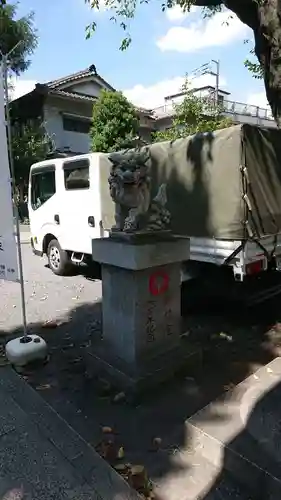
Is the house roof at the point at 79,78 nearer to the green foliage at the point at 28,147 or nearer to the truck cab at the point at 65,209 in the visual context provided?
the green foliage at the point at 28,147

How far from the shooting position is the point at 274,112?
5.12 metres

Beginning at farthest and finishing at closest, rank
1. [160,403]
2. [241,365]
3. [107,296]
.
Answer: [241,365], [107,296], [160,403]

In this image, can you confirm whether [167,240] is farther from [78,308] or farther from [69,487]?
[78,308]

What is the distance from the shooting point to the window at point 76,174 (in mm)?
6430

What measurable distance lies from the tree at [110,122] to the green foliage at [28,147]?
2.69 m

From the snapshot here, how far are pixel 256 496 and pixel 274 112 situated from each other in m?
4.78

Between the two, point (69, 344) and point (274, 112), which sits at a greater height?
point (274, 112)

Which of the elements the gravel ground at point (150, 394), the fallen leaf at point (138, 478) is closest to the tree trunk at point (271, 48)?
the gravel ground at point (150, 394)

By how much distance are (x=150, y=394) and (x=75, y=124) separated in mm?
17165

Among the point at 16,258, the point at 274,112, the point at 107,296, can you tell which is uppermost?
the point at 274,112

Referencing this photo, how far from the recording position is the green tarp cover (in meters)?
4.09

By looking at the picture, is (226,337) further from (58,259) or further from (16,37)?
(16,37)

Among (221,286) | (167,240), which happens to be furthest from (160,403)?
(221,286)

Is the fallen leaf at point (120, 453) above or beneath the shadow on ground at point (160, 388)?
beneath
